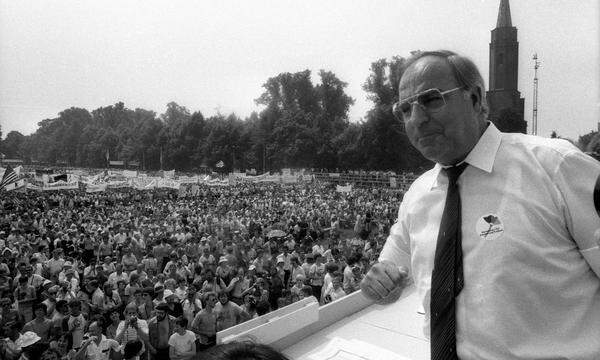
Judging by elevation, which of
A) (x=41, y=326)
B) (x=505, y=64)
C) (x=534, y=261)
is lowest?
(x=41, y=326)

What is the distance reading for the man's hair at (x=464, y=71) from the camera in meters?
1.56

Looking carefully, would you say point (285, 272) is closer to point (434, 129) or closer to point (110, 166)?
point (434, 129)

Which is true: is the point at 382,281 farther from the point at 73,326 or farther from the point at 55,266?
the point at 55,266

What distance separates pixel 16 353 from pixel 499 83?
7283cm

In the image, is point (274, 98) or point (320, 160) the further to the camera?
point (274, 98)

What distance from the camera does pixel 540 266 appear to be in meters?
1.25

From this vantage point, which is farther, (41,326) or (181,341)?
(41,326)

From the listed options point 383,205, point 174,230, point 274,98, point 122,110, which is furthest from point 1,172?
point 122,110

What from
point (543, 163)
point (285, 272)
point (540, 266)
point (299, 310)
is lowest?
point (285, 272)

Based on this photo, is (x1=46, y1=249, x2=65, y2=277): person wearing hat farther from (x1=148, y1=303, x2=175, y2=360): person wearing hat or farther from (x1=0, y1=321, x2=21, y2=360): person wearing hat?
(x1=148, y1=303, x2=175, y2=360): person wearing hat

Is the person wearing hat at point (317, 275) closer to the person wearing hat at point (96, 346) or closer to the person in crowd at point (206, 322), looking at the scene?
the person in crowd at point (206, 322)

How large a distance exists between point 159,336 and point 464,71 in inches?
248

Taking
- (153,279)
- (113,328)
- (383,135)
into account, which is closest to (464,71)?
(113,328)

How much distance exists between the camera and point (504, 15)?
69.2 m
